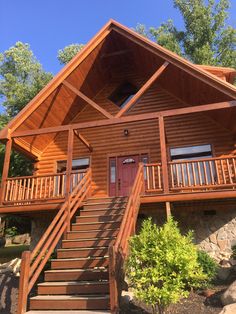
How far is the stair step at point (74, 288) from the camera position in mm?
5785

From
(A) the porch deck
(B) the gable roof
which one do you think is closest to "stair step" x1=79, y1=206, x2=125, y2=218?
(A) the porch deck

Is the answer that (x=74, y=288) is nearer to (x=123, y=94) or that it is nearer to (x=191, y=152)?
(x=191, y=152)

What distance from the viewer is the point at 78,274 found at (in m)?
6.33

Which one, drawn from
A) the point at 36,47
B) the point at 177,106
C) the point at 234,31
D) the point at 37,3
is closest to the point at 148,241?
the point at 177,106

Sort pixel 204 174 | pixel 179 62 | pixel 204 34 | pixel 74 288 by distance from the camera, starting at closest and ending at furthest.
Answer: pixel 74 288
pixel 204 174
pixel 179 62
pixel 204 34

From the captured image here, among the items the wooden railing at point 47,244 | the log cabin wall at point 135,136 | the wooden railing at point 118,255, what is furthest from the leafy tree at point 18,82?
the wooden railing at point 118,255

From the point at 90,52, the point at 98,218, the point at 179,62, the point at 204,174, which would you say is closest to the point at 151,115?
the point at 179,62

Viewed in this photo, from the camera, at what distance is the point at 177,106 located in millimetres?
12273

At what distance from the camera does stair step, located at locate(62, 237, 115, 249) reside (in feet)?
23.2

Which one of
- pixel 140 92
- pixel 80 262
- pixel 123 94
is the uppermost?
pixel 123 94

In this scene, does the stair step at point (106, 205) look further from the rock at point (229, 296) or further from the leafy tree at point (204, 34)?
the leafy tree at point (204, 34)

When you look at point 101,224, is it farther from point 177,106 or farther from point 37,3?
point 37,3

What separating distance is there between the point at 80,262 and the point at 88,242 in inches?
25.3

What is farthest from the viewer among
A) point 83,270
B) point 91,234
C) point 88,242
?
point 91,234
